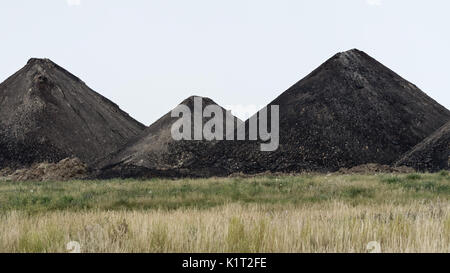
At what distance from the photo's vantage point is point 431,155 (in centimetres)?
3525

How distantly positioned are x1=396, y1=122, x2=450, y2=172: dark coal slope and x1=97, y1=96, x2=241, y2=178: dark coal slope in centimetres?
1434

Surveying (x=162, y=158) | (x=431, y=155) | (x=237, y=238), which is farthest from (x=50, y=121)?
(x=237, y=238)

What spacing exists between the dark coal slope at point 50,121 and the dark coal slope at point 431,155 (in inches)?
1301

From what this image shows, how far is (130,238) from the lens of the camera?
6035mm

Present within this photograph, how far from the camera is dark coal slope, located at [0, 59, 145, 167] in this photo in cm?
5191

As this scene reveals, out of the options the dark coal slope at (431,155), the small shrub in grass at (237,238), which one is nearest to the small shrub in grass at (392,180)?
the dark coal slope at (431,155)

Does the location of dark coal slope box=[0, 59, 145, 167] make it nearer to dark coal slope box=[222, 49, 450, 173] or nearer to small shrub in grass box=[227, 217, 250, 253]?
dark coal slope box=[222, 49, 450, 173]

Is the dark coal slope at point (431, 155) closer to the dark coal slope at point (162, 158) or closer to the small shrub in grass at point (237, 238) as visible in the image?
the dark coal slope at point (162, 158)

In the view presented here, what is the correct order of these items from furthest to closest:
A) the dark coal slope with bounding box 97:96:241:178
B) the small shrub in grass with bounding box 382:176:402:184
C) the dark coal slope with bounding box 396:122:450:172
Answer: the dark coal slope with bounding box 97:96:241:178, the dark coal slope with bounding box 396:122:450:172, the small shrub in grass with bounding box 382:176:402:184

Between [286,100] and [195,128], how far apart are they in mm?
9362

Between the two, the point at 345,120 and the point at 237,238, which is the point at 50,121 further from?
the point at 237,238

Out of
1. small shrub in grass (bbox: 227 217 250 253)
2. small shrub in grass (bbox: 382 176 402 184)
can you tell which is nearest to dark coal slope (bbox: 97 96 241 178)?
small shrub in grass (bbox: 382 176 402 184)

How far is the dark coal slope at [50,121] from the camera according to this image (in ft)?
170

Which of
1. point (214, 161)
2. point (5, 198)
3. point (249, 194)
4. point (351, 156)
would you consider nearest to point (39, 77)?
point (214, 161)
